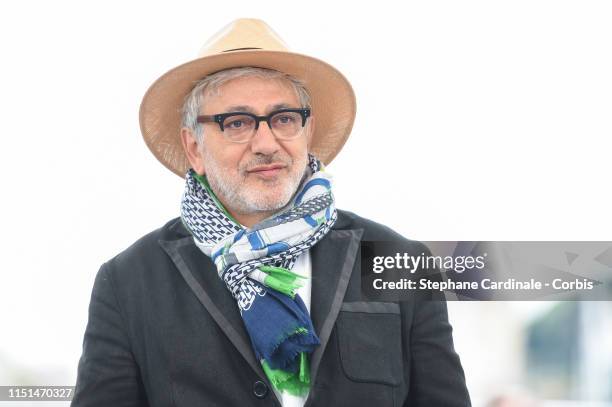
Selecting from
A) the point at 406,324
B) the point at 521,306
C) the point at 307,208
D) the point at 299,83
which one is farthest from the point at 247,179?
the point at 521,306

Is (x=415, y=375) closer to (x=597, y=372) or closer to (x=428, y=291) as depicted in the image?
(x=428, y=291)

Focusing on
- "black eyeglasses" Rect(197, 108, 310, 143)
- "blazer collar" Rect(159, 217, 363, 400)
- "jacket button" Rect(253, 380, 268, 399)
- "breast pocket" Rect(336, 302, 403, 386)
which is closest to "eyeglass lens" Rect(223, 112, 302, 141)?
"black eyeglasses" Rect(197, 108, 310, 143)

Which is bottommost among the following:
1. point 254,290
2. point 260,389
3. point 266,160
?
point 260,389

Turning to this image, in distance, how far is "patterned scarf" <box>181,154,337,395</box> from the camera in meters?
1.60

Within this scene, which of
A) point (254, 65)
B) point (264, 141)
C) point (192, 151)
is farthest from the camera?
point (192, 151)

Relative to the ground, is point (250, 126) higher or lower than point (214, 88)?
lower

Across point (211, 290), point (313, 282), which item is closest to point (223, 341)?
point (211, 290)

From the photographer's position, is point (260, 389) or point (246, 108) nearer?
point (260, 389)

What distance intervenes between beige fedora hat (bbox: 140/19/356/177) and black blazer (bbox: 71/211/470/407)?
1.15ft

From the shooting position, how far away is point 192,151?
1.93m

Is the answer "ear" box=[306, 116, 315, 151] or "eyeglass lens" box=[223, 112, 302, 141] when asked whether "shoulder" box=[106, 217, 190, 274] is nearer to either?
"eyeglass lens" box=[223, 112, 302, 141]

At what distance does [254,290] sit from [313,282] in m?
0.16

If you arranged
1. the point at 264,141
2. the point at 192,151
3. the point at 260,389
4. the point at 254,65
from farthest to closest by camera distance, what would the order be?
the point at 192,151 → the point at 254,65 → the point at 264,141 → the point at 260,389

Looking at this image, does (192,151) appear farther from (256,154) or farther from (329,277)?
(329,277)
